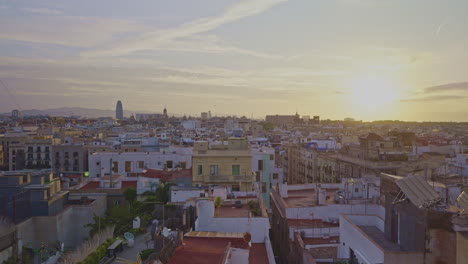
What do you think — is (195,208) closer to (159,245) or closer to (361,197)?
(159,245)

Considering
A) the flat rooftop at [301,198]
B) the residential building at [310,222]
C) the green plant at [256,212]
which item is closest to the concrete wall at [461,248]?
the residential building at [310,222]

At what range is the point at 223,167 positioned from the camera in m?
26.4

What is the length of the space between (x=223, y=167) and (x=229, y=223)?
12689 mm

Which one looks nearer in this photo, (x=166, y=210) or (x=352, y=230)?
(x=352, y=230)

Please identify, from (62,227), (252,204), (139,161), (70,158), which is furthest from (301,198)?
(70,158)

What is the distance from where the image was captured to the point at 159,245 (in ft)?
38.2

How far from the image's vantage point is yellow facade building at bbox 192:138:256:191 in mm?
25734

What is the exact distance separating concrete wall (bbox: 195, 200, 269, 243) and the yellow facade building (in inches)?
454

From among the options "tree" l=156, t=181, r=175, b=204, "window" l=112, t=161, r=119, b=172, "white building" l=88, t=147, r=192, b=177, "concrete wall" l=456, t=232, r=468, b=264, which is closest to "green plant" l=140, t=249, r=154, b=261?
"tree" l=156, t=181, r=175, b=204

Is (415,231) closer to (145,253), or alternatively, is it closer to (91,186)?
(145,253)

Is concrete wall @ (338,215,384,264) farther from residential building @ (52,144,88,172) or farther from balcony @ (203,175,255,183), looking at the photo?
residential building @ (52,144,88,172)

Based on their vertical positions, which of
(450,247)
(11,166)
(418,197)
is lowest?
(11,166)

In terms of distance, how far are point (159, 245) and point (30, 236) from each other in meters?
8.58

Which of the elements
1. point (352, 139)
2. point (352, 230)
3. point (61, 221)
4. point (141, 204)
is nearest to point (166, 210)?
point (141, 204)
